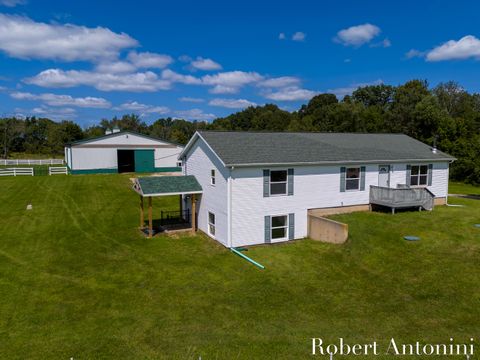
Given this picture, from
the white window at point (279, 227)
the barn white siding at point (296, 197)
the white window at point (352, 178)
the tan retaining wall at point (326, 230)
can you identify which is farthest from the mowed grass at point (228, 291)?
the white window at point (352, 178)

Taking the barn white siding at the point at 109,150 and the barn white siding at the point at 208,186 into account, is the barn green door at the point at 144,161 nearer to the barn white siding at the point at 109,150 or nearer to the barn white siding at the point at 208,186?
the barn white siding at the point at 109,150

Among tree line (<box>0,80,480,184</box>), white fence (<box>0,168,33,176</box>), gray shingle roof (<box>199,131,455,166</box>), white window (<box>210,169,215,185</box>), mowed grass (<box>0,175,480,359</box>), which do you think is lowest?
mowed grass (<box>0,175,480,359</box>)

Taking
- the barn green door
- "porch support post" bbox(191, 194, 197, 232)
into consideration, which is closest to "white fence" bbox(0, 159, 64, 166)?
the barn green door

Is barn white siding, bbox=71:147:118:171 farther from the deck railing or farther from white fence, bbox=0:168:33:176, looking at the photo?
the deck railing

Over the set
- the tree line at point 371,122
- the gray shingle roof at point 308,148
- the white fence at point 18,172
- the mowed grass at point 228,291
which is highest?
the tree line at point 371,122

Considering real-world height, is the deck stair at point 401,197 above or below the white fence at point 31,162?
below
